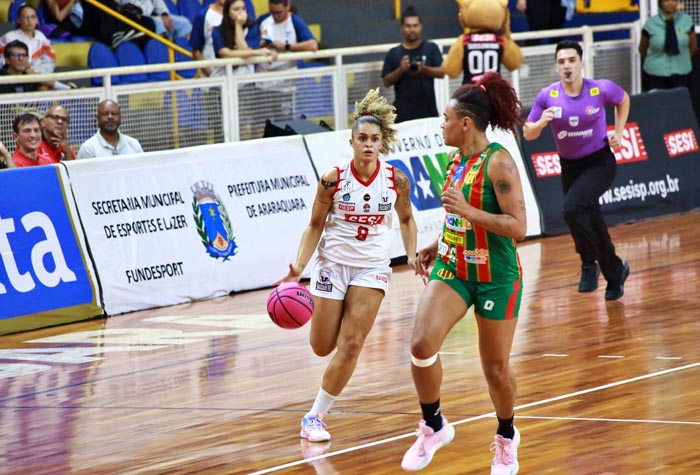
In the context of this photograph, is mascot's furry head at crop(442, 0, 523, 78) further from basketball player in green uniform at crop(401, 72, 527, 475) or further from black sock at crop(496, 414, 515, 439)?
black sock at crop(496, 414, 515, 439)

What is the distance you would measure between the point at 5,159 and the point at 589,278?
6092mm

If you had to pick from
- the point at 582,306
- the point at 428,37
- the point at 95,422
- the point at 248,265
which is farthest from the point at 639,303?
the point at 428,37

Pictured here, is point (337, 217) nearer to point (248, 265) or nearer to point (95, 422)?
point (95, 422)

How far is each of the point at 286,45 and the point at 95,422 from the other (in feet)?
29.8

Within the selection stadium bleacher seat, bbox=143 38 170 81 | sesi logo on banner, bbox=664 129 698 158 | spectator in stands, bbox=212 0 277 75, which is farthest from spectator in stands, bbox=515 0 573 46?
stadium bleacher seat, bbox=143 38 170 81

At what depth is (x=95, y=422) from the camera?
9.12 m

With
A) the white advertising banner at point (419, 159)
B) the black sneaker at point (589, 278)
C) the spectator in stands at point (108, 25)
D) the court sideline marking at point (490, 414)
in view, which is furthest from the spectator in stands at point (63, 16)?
the court sideline marking at point (490, 414)

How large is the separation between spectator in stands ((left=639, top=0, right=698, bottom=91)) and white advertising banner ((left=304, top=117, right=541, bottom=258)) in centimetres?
453

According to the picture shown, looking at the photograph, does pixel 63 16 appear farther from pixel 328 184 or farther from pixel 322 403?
pixel 322 403

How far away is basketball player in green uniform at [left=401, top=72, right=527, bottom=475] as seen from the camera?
7.05 metres

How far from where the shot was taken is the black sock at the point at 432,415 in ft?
23.9

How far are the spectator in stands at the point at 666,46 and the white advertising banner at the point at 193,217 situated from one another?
24.4 feet

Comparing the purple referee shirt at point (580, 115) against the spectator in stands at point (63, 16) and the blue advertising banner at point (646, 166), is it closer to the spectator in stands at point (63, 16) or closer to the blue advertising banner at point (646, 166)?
the blue advertising banner at point (646, 166)

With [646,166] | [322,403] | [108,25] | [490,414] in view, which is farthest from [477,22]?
[322,403]
